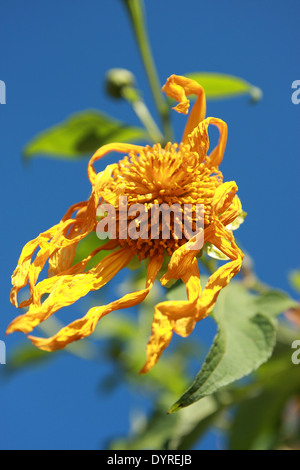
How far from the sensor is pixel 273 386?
1604 millimetres

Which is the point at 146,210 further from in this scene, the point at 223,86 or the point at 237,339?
the point at 223,86

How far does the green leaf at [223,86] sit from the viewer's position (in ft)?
5.06

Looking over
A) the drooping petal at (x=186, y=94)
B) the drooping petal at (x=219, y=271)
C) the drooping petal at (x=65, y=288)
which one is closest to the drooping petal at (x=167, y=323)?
the drooping petal at (x=219, y=271)

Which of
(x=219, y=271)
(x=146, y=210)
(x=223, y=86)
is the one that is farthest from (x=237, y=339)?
(x=223, y=86)

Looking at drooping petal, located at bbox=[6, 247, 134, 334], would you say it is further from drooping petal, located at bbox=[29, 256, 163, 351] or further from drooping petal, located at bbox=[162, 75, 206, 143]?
drooping petal, located at bbox=[162, 75, 206, 143]

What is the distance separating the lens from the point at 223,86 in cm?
159

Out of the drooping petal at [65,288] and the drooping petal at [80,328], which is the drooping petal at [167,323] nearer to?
the drooping petal at [80,328]

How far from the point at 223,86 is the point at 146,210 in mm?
702

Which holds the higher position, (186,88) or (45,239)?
(186,88)

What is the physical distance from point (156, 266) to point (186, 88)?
1.35 ft

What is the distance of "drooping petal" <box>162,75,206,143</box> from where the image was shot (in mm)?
1137

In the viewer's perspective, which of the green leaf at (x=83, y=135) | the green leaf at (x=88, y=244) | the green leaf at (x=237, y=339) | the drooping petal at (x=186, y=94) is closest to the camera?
the green leaf at (x=237, y=339)
